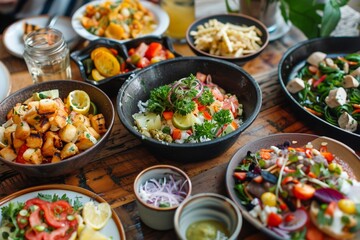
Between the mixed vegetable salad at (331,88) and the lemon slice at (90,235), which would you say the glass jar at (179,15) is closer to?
the mixed vegetable salad at (331,88)

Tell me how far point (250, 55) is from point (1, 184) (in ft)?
4.60

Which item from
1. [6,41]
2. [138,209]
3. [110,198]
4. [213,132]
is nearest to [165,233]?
[138,209]

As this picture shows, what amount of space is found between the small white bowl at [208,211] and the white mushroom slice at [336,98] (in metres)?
0.85

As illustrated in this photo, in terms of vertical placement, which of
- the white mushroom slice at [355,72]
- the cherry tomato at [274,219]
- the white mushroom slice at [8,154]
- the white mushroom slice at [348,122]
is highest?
the white mushroom slice at [8,154]

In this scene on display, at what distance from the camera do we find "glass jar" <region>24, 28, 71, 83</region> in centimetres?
221

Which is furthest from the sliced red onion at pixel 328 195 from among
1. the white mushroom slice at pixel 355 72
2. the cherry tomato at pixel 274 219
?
the white mushroom slice at pixel 355 72


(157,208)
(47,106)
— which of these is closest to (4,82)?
(47,106)

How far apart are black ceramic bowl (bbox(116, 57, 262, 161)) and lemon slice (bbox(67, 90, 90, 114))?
17 centimetres

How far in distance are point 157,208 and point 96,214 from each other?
26 centimetres

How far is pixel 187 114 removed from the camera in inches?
75.2

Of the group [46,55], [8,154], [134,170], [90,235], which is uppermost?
[46,55]

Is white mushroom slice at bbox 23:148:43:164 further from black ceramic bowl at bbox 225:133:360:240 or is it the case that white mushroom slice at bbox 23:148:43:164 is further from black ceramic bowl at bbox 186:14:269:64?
black ceramic bowl at bbox 186:14:269:64

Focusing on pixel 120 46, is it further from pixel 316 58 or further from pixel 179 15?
pixel 316 58

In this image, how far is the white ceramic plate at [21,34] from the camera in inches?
102
